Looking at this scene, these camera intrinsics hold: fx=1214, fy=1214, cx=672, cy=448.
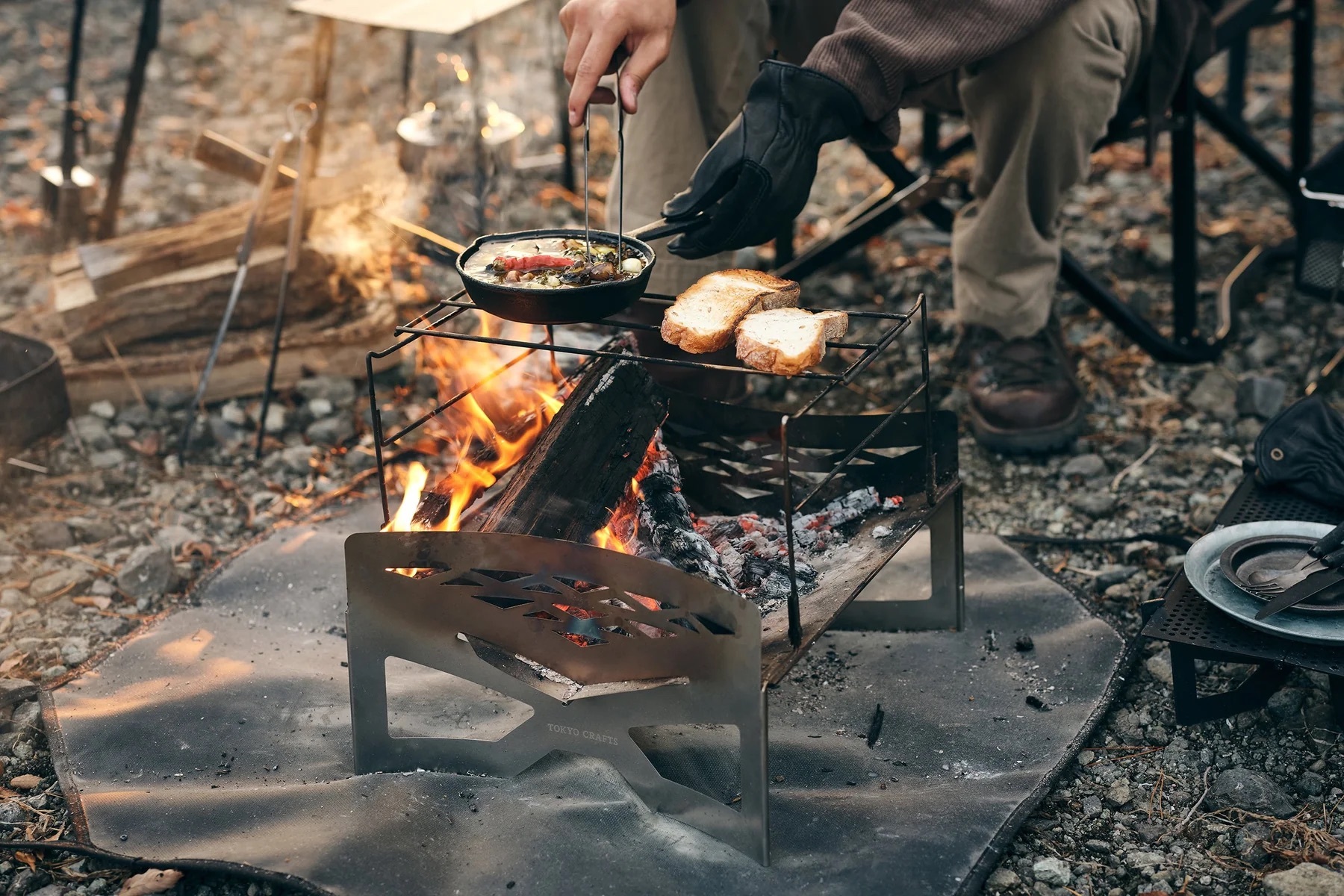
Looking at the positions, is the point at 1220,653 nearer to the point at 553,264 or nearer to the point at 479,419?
the point at 553,264

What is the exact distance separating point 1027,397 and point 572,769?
1.80 metres

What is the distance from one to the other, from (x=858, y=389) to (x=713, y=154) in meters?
1.62

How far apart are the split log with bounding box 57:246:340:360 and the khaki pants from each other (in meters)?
1.21

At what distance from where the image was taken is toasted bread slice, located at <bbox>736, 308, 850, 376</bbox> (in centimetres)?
198

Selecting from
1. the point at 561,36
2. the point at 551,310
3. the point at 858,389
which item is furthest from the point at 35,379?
the point at 561,36

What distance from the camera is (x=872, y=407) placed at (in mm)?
3689

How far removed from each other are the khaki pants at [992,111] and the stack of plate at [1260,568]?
103cm

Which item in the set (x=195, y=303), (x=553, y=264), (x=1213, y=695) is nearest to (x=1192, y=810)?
(x=1213, y=695)

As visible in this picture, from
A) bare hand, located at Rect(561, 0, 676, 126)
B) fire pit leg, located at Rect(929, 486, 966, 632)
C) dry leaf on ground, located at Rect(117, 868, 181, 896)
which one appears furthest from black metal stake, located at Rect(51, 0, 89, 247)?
fire pit leg, located at Rect(929, 486, 966, 632)

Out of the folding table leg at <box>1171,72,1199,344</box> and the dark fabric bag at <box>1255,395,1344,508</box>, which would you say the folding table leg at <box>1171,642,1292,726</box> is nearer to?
the dark fabric bag at <box>1255,395,1344,508</box>

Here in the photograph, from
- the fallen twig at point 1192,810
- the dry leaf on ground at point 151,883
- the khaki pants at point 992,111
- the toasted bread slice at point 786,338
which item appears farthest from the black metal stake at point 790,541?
the khaki pants at point 992,111

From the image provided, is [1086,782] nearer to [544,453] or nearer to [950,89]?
[544,453]

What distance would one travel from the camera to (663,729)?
2223 millimetres

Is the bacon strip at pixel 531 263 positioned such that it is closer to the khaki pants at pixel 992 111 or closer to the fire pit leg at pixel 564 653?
the fire pit leg at pixel 564 653
